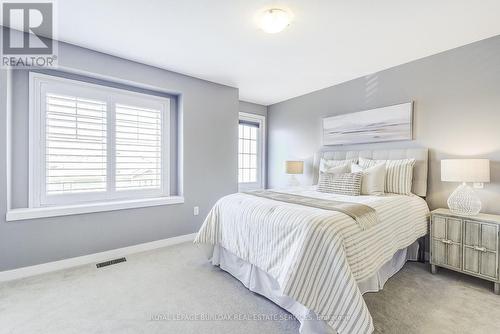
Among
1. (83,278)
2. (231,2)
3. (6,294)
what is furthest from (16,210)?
(231,2)

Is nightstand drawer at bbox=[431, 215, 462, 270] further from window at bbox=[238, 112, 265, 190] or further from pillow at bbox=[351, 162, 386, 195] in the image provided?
window at bbox=[238, 112, 265, 190]

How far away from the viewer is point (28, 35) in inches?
91.8

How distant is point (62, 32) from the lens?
2.31 meters

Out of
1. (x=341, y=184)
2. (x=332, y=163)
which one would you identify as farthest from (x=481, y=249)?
(x=332, y=163)

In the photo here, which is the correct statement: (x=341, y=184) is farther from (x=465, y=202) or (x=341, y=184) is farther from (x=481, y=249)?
(x=481, y=249)

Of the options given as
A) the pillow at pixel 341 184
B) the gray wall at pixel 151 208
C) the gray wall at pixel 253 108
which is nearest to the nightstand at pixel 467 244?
the pillow at pixel 341 184

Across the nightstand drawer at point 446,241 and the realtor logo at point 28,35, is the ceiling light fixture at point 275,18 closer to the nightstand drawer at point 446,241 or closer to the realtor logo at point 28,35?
the realtor logo at point 28,35

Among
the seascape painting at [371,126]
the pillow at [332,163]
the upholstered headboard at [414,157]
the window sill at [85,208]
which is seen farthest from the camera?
the pillow at [332,163]

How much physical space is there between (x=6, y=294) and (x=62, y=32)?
97.4 inches

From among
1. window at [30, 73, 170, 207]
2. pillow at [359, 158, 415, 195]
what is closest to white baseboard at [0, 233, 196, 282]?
window at [30, 73, 170, 207]

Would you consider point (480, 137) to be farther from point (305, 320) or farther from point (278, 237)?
point (305, 320)

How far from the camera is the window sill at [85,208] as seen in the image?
228 cm

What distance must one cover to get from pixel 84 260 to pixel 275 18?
3175 mm

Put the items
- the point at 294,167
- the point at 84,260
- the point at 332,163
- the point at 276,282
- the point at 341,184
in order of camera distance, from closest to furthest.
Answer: the point at 276,282 < the point at 84,260 < the point at 341,184 < the point at 332,163 < the point at 294,167
